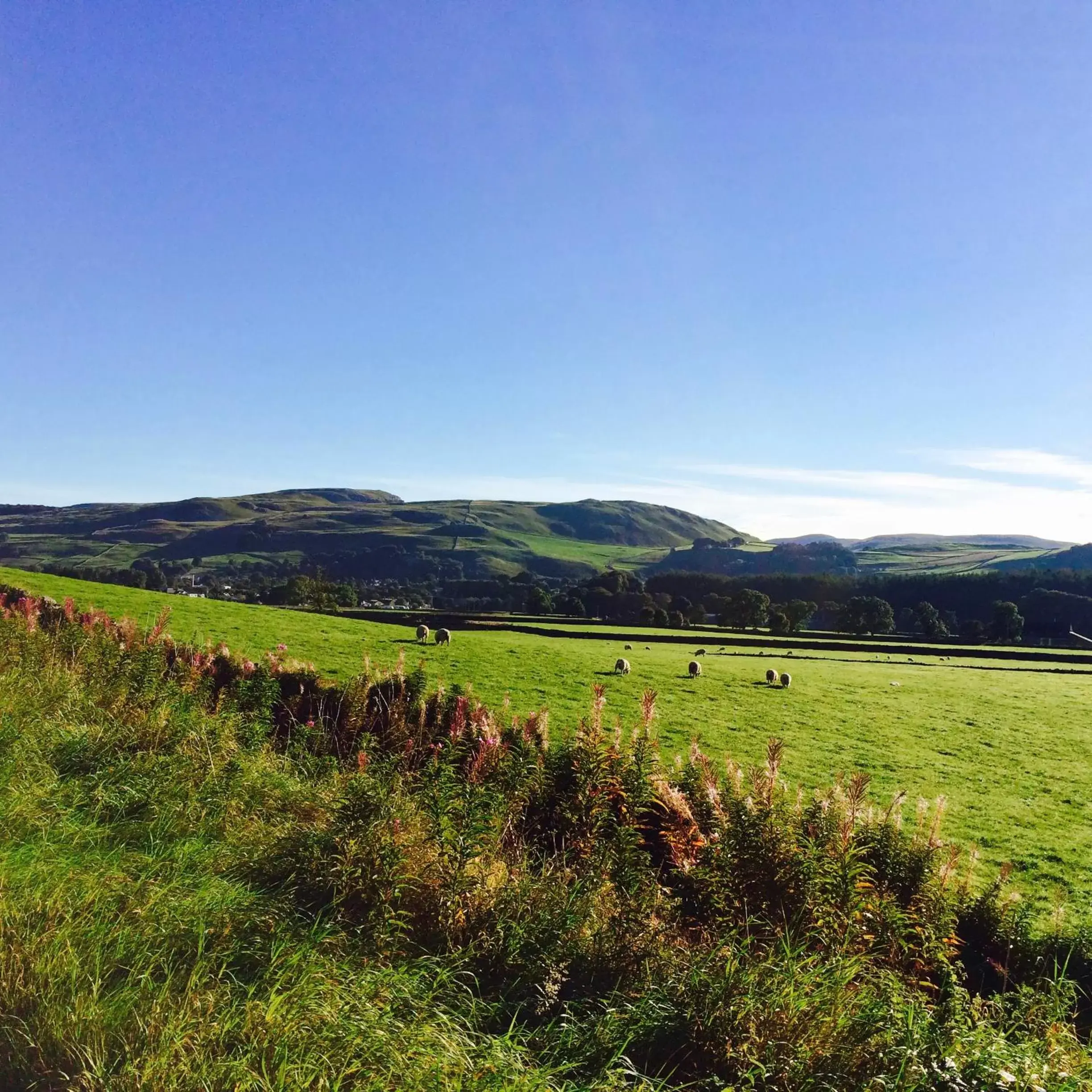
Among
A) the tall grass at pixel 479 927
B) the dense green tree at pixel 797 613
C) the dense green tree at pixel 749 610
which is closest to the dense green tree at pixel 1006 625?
the dense green tree at pixel 797 613

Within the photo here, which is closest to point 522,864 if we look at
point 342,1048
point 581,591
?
point 342,1048

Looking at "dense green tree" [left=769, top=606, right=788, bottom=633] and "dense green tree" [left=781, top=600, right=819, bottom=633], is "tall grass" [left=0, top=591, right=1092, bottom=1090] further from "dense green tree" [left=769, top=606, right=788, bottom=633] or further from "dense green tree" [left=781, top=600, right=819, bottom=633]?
"dense green tree" [left=781, top=600, right=819, bottom=633]

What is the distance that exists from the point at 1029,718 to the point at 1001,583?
6255 inches

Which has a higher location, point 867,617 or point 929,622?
point 867,617

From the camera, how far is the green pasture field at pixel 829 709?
15.0m

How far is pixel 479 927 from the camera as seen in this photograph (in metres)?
5.88

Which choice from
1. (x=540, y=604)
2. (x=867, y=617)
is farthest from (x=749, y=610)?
(x=540, y=604)

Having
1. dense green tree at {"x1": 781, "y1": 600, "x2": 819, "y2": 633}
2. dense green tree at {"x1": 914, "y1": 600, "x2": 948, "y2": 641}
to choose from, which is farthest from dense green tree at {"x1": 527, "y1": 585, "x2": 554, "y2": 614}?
dense green tree at {"x1": 914, "y1": 600, "x2": 948, "y2": 641}

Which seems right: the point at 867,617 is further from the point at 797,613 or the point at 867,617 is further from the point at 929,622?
the point at 797,613

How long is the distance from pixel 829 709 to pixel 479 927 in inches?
926

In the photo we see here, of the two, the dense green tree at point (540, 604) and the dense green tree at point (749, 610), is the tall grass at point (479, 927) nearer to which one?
the dense green tree at point (749, 610)

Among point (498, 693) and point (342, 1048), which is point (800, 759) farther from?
point (342, 1048)

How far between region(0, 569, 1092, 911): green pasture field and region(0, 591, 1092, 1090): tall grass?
579 cm

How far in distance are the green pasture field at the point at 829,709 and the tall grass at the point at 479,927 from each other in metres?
5.79
